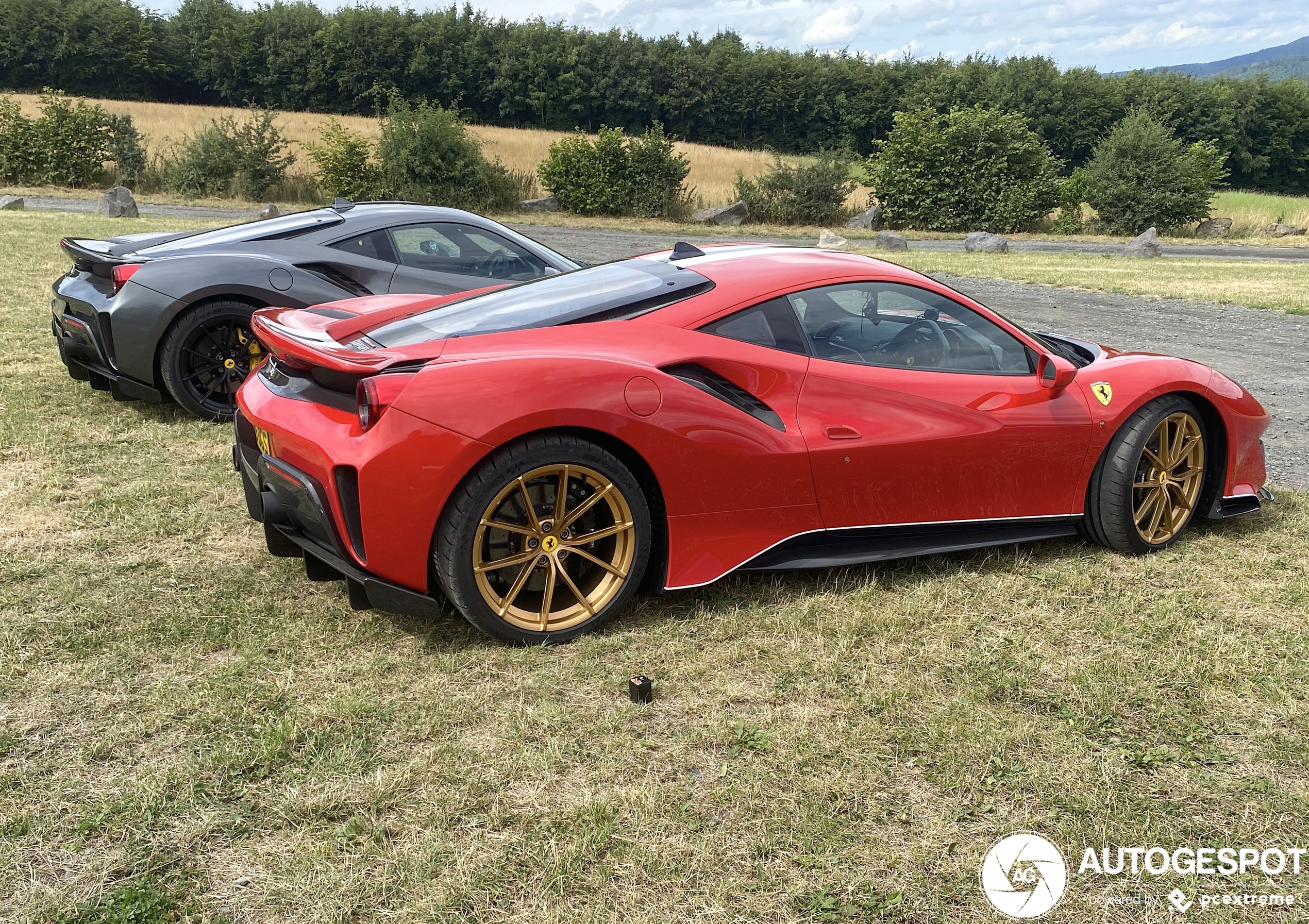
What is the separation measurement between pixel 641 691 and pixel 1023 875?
1.25m

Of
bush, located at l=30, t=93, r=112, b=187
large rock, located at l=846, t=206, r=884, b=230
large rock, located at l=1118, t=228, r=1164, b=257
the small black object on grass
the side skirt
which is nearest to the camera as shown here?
the small black object on grass

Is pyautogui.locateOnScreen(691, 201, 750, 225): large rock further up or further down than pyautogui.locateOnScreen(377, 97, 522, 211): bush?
further down

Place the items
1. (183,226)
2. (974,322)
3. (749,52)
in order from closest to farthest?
(974,322) → (183,226) → (749,52)

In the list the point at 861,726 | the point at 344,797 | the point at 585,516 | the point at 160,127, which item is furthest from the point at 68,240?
the point at 160,127

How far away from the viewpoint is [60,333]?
6.48m

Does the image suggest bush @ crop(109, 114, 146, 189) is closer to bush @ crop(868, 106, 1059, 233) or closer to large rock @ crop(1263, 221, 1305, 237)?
bush @ crop(868, 106, 1059, 233)

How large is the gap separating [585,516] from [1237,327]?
35.2 feet

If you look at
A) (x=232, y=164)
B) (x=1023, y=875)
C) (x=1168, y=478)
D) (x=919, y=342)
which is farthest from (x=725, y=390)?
(x=232, y=164)

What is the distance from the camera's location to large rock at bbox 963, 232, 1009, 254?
73.4ft

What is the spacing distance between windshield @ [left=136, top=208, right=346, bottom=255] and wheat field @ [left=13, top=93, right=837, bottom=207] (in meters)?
21.8

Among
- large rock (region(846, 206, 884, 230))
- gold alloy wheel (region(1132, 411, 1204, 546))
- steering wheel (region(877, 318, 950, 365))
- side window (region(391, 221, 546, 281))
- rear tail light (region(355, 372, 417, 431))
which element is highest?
large rock (region(846, 206, 884, 230))

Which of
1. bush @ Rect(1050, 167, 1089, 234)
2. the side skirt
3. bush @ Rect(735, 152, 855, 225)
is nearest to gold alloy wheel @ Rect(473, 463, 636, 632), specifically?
the side skirt

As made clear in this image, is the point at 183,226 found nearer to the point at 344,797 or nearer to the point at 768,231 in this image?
the point at 768,231

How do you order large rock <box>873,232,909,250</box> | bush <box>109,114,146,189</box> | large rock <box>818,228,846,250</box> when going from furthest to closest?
bush <box>109,114,146,189</box> < large rock <box>873,232,909,250</box> < large rock <box>818,228,846,250</box>
